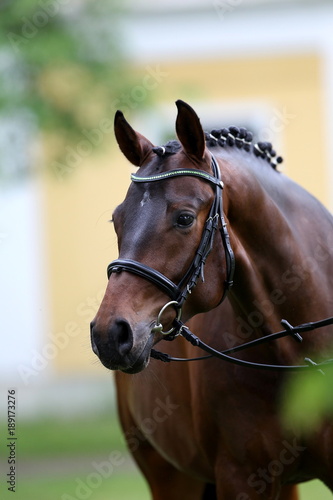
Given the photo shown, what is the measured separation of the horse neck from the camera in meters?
3.64

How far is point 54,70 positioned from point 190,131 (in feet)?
21.3

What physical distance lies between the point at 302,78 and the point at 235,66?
0.98 m

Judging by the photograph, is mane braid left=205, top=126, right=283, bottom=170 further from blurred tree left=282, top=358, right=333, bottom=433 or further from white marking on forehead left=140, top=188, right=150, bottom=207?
blurred tree left=282, top=358, right=333, bottom=433

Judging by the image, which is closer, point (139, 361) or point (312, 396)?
point (312, 396)

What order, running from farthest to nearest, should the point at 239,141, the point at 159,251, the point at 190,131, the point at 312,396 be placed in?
1. the point at 239,141
2. the point at 190,131
3. the point at 159,251
4. the point at 312,396

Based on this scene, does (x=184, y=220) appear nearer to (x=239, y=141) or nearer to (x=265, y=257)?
(x=265, y=257)

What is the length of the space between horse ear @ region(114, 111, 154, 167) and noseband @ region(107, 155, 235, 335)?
17cm

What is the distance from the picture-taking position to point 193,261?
132 inches

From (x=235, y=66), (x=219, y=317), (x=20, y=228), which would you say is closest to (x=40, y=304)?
(x=20, y=228)

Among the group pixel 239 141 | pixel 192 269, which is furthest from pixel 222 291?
pixel 239 141

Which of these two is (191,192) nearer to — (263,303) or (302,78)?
(263,303)

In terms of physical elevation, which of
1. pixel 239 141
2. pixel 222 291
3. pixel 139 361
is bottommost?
pixel 139 361

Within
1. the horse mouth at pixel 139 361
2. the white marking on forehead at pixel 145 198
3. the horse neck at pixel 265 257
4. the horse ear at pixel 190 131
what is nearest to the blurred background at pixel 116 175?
the horse neck at pixel 265 257

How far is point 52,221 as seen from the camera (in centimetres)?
1363
